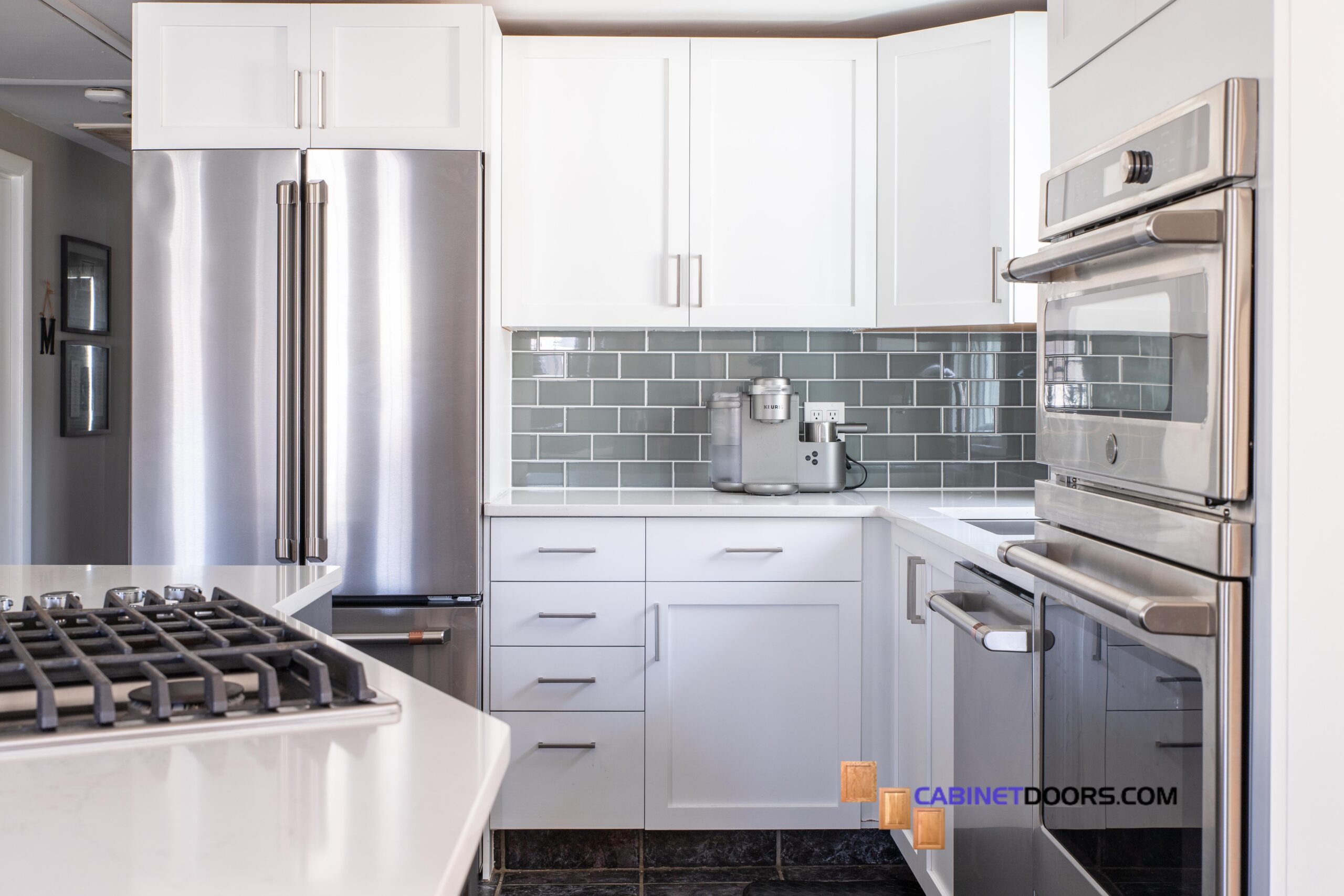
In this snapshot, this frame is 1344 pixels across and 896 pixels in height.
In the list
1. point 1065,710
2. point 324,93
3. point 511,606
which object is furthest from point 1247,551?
point 324,93

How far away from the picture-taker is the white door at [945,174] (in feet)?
8.74

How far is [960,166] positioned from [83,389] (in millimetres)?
3336

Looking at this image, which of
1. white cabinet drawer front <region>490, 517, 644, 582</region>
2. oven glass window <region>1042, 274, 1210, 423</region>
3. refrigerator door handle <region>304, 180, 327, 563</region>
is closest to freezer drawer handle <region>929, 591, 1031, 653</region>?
oven glass window <region>1042, 274, 1210, 423</region>

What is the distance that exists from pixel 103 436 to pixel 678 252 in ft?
8.99

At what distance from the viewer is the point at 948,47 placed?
273 centimetres

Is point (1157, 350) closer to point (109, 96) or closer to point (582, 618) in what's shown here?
point (582, 618)

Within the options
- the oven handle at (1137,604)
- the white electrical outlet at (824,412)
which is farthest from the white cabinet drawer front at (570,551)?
the oven handle at (1137,604)

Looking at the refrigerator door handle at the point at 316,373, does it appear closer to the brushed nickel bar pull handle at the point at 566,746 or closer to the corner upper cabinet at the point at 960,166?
the brushed nickel bar pull handle at the point at 566,746

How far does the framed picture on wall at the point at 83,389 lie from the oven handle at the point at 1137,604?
3.73 m

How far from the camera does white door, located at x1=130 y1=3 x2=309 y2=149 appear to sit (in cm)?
257

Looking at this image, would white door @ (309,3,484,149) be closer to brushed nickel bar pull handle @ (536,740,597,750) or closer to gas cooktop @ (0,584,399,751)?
brushed nickel bar pull handle @ (536,740,597,750)

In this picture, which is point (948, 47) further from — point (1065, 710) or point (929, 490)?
point (1065, 710)

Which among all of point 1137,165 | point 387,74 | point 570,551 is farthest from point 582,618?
point 1137,165

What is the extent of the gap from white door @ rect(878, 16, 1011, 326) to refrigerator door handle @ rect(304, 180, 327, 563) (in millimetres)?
1464
